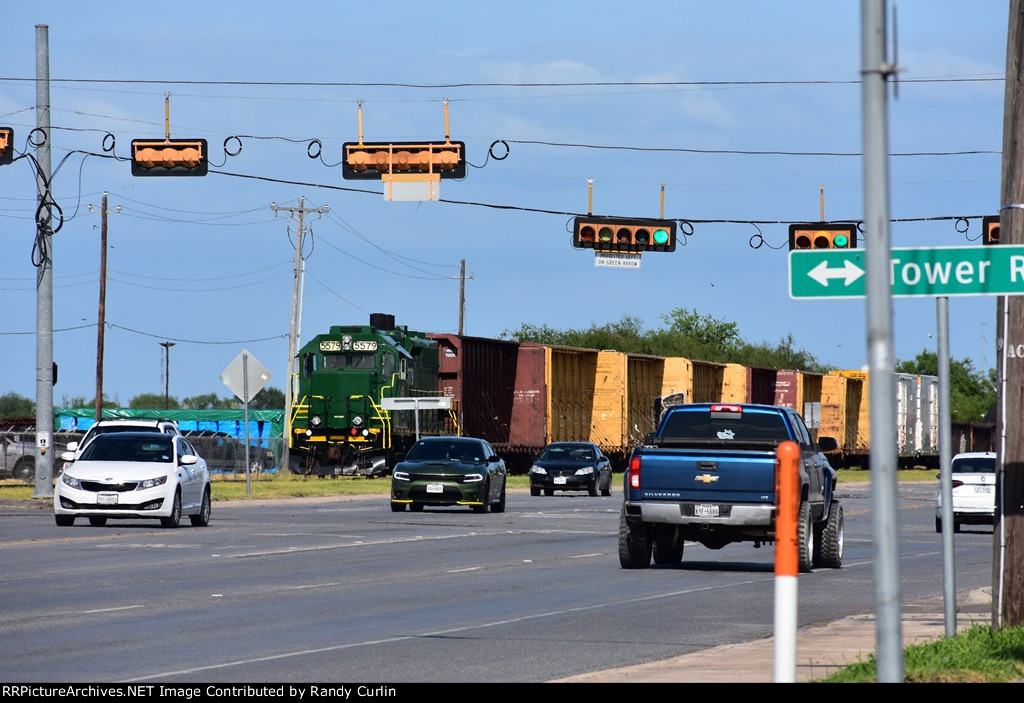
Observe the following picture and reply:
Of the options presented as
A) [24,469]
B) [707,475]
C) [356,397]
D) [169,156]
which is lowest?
[24,469]

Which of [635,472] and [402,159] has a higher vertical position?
[402,159]

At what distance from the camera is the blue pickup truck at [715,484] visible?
1912 centimetres

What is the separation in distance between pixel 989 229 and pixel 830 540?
14002mm

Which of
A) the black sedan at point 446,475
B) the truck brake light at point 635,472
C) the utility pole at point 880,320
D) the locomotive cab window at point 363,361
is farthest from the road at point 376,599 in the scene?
the locomotive cab window at point 363,361

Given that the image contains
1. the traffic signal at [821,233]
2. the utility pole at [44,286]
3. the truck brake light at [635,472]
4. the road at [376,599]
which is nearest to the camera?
the road at [376,599]

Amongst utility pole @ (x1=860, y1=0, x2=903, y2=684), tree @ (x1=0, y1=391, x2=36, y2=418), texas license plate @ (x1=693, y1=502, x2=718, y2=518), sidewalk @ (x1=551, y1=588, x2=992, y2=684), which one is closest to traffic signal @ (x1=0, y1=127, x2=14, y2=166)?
texas license plate @ (x1=693, y1=502, x2=718, y2=518)

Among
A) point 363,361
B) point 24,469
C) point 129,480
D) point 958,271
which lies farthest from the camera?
point 24,469

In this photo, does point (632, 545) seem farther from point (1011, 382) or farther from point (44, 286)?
point (44, 286)

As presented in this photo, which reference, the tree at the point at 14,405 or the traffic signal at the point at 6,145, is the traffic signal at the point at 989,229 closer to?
the traffic signal at the point at 6,145

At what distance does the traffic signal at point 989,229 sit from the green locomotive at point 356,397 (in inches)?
751

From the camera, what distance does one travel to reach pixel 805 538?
63.6ft

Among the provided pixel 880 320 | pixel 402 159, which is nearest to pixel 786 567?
pixel 880 320

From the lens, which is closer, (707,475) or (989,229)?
(707,475)

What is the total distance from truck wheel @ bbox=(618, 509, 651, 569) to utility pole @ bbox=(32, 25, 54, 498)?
18.1m
